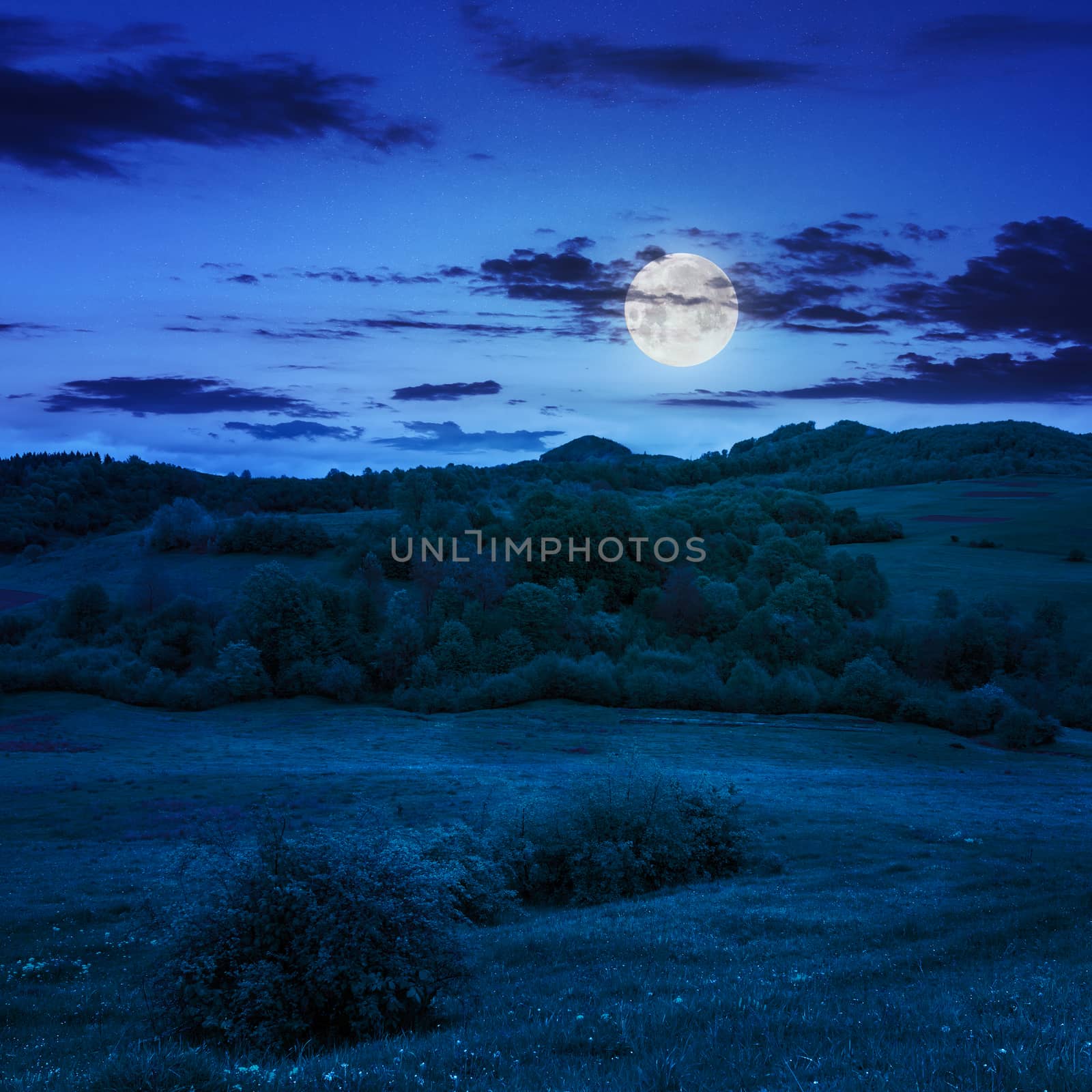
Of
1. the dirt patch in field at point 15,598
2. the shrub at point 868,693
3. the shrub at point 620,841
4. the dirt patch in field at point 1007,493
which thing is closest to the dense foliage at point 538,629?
the shrub at point 868,693

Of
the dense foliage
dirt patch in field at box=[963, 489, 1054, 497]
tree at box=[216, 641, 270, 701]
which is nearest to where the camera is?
the dense foliage

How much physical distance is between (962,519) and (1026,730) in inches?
3236

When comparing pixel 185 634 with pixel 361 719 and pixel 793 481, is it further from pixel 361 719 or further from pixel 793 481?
pixel 793 481

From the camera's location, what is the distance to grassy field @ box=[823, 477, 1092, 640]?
10194 cm

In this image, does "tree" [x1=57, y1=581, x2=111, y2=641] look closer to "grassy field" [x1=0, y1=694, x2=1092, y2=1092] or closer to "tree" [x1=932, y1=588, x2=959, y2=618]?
"grassy field" [x1=0, y1=694, x2=1092, y2=1092]

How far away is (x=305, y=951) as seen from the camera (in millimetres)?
11781

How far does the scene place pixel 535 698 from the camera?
272ft

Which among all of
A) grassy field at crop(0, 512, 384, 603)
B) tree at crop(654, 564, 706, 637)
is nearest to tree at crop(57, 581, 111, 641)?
grassy field at crop(0, 512, 384, 603)

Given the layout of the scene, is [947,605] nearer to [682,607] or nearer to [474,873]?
[682,607]

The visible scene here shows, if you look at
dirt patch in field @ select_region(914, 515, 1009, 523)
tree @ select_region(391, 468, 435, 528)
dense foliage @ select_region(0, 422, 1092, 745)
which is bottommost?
dense foliage @ select_region(0, 422, 1092, 745)

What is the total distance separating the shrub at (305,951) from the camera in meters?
11.5

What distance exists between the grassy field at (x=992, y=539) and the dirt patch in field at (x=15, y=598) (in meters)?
104

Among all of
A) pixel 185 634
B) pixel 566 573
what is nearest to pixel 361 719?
pixel 185 634

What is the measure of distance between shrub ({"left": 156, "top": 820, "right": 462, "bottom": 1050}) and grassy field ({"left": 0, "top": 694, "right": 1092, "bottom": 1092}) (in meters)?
0.81
